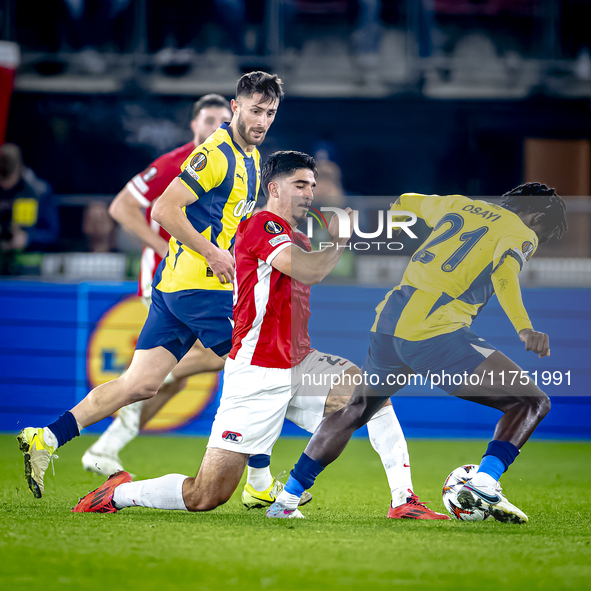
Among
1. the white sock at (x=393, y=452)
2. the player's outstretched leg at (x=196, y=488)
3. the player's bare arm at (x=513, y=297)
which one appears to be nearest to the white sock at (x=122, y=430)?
the player's outstretched leg at (x=196, y=488)

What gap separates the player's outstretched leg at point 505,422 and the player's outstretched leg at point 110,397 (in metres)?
1.61

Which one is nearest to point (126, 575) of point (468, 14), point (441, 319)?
point (441, 319)

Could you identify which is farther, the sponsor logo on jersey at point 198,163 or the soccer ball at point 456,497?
the sponsor logo on jersey at point 198,163

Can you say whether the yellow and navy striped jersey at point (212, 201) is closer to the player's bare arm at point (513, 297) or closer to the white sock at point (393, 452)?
the white sock at point (393, 452)

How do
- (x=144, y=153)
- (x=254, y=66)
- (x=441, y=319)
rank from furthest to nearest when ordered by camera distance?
(x=144, y=153) < (x=254, y=66) < (x=441, y=319)

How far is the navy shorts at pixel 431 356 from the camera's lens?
3.81 meters

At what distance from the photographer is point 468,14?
12.3m

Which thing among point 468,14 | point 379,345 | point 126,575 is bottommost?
point 126,575

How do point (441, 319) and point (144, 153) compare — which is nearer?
point (441, 319)

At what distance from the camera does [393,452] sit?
3.95 metres

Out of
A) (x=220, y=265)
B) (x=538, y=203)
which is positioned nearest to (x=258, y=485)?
(x=220, y=265)

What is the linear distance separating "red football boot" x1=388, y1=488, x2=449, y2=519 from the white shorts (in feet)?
2.21

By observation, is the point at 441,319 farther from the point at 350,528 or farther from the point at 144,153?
the point at 144,153

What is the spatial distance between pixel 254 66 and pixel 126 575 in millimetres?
9557
